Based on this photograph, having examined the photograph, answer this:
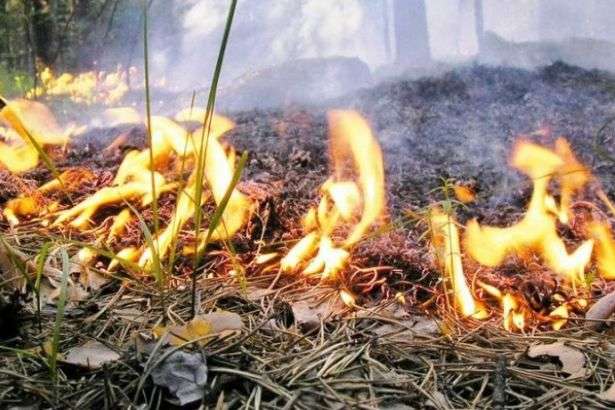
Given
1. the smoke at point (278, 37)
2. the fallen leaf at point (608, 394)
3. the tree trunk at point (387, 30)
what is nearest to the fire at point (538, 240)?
the fallen leaf at point (608, 394)

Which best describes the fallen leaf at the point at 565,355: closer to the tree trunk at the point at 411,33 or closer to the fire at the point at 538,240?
the fire at the point at 538,240

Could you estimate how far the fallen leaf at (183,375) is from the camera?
37.1 inches

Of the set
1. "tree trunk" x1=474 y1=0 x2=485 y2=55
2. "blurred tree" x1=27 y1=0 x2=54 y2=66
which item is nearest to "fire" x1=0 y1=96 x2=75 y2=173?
"tree trunk" x1=474 y1=0 x2=485 y2=55

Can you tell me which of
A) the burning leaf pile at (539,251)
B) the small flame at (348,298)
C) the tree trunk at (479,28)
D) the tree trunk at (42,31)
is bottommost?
the burning leaf pile at (539,251)

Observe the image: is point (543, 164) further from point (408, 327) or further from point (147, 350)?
point (147, 350)

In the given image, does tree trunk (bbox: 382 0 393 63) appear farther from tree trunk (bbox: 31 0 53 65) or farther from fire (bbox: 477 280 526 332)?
tree trunk (bbox: 31 0 53 65)

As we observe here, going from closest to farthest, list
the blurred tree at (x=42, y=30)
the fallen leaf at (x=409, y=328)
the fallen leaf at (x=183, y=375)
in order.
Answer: the fallen leaf at (x=183, y=375)
the fallen leaf at (x=409, y=328)
the blurred tree at (x=42, y=30)

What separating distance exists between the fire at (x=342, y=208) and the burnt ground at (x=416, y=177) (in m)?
0.06

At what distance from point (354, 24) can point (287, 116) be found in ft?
7.07

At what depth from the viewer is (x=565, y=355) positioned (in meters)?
1.14

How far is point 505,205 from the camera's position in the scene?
85.8 inches

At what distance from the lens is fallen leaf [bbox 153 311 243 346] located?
3.62 feet

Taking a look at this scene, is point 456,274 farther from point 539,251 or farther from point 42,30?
point 42,30

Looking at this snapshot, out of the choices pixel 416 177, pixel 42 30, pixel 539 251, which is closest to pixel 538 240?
pixel 539 251
